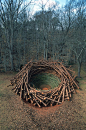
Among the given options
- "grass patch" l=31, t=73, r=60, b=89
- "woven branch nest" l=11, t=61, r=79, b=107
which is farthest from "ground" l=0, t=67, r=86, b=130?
"grass patch" l=31, t=73, r=60, b=89

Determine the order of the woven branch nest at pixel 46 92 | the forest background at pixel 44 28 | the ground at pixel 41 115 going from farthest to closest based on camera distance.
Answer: the forest background at pixel 44 28
the woven branch nest at pixel 46 92
the ground at pixel 41 115

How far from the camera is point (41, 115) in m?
3.93

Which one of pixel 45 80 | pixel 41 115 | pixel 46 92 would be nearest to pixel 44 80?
pixel 45 80

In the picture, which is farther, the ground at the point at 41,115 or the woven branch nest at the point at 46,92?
the woven branch nest at the point at 46,92

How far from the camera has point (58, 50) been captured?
1344cm

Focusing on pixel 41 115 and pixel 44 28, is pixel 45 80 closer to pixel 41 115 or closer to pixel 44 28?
pixel 41 115

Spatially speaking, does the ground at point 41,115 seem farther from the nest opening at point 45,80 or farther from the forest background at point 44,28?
the forest background at point 44,28

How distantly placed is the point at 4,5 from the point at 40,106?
1076cm

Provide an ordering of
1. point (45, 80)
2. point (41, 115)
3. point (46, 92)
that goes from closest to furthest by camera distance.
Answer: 1. point (41, 115)
2. point (46, 92)
3. point (45, 80)

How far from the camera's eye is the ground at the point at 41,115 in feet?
10.7

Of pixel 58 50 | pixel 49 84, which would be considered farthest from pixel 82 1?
pixel 49 84

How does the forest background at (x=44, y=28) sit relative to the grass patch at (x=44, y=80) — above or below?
above

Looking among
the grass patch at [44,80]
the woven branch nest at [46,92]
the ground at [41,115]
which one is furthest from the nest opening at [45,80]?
the ground at [41,115]

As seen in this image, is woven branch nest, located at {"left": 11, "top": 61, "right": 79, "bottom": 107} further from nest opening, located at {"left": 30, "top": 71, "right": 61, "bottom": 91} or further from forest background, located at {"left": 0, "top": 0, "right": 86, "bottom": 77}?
forest background, located at {"left": 0, "top": 0, "right": 86, "bottom": 77}
